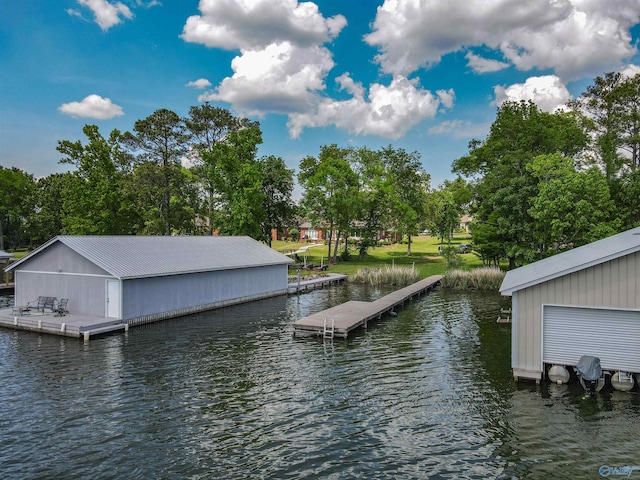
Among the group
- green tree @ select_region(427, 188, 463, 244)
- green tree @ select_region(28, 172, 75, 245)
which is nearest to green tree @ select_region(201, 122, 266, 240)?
green tree @ select_region(427, 188, 463, 244)

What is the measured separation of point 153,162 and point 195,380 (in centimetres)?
4664

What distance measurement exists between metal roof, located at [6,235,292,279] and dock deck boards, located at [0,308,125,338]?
8.22 ft

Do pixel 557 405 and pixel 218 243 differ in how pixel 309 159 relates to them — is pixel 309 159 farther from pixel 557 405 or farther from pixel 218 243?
pixel 557 405

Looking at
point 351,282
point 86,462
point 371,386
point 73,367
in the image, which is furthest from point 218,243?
point 86,462

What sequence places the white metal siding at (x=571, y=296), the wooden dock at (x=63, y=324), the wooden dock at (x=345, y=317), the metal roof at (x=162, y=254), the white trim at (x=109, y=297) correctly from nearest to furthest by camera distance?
the white metal siding at (x=571, y=296) < the wooden dock at (x=63, y=324) < the wooden dock at (x=345, y=317) < the white trim at (x=109, y=297) < the metal roof at (x=162, y=254)

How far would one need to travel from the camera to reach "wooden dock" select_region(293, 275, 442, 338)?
2133cm

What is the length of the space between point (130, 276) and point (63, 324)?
12.2 ft

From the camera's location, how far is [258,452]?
10.1m

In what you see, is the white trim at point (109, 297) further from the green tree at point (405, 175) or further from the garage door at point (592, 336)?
the green tree at point (405, 175)

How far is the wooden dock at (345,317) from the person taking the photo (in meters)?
21.3

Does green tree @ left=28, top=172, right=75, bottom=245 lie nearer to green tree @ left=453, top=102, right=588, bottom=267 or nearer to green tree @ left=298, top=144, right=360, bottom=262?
green tree @ left=298, top=144, right=360, bottom=262

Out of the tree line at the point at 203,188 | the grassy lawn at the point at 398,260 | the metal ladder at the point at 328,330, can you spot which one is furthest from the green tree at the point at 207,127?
the metal ladder at the point at 328,330

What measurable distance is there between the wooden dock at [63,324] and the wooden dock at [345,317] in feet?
30.8

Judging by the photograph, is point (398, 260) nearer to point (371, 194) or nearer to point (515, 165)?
point (371, 194)
